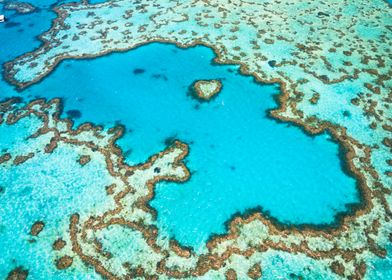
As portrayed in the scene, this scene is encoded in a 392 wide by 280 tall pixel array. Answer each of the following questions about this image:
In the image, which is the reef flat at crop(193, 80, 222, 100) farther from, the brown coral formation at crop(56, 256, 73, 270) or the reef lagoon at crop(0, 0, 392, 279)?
the brown coral formation at crop(56, 256, 73, 270)

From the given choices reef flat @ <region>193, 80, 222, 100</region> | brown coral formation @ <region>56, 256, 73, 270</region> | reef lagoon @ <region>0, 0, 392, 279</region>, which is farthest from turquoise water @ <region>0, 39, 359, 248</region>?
brown coral formation @ <region>56, 256, 73, 270</region>

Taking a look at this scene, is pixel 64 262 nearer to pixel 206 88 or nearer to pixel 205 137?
pixel 205 137

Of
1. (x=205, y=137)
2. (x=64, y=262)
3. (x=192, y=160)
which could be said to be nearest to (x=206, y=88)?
(x=205, y=137)

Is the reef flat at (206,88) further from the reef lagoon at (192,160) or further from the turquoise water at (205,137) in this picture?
the turquoise water at (205,137)

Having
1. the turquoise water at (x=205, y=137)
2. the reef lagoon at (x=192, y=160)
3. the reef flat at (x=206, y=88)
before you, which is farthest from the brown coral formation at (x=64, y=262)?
the reef flat at (x=206, y=88)

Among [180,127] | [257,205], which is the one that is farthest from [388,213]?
[180,127]
